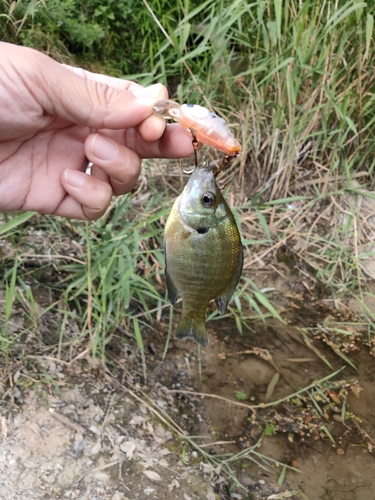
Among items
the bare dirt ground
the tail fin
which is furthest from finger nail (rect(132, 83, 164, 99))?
the bare dirt ground

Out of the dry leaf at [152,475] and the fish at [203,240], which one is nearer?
the fish at [203,240]

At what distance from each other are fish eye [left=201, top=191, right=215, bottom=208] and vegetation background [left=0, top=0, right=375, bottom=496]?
1048 mm

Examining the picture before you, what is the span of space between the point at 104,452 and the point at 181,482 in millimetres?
430

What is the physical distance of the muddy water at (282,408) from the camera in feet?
9.05

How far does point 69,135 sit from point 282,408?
2185 mm

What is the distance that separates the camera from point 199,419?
2834mm

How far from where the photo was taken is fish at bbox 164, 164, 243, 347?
5.14 feet

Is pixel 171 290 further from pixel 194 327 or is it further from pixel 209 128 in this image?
pixel 209 128

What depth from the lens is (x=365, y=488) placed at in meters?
2.74

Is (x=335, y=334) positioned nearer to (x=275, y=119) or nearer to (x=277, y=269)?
(x=277, y=269)

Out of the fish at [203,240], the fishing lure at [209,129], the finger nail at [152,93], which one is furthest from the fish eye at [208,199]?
the finger nail at [152,93]

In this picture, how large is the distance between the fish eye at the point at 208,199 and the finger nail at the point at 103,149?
1.51ft

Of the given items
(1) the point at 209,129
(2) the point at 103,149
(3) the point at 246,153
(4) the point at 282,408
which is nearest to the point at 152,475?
(4) the point at 282,408

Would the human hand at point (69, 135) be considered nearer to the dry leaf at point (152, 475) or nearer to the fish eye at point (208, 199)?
the fish eye at point (208, 199)
